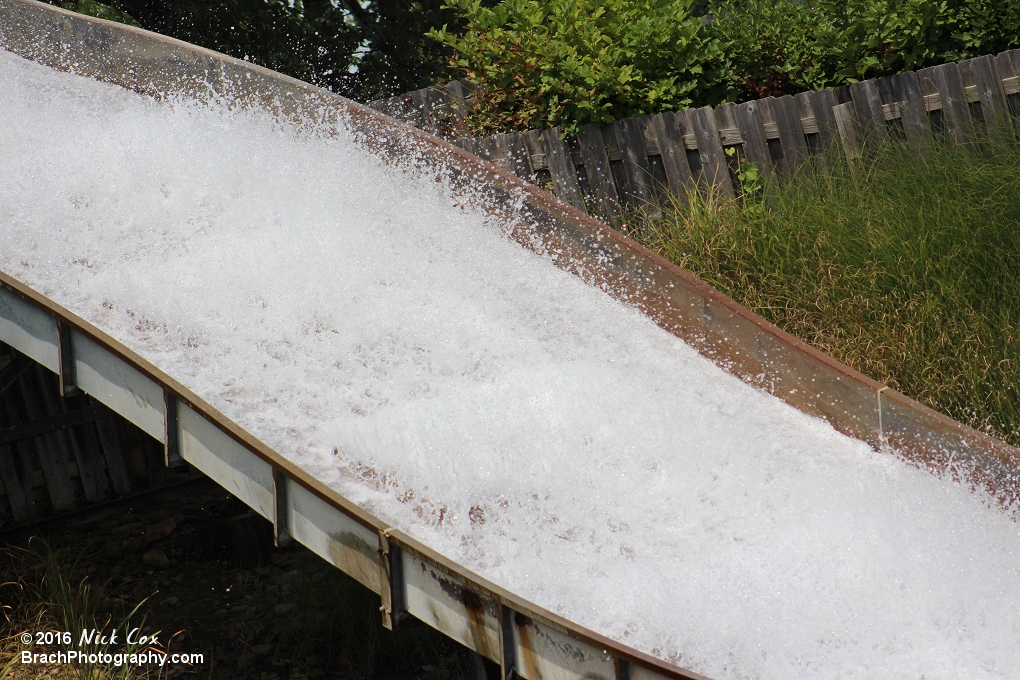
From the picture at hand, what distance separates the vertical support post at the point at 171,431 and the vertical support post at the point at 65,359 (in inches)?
16.7

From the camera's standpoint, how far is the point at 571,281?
4.10m

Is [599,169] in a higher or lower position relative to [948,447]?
higher

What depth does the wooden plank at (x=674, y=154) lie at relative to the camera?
494 centimetres

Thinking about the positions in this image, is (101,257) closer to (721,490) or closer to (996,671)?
(721,490)

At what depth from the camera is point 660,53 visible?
518 cm

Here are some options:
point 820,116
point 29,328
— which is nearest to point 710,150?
point 820,116

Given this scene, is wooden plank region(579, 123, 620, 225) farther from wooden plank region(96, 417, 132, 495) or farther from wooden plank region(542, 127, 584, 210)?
wooden plank region(96, 417, 132, 495)

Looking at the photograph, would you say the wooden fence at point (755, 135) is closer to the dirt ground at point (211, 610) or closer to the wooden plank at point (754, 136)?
the wooden plank at point (754, 136)

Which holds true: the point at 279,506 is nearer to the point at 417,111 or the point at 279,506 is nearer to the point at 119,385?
the point at 119,385

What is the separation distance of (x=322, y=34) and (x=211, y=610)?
10043 millimetres

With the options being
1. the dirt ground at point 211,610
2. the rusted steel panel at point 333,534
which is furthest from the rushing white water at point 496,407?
the dirt ground at point 211,610

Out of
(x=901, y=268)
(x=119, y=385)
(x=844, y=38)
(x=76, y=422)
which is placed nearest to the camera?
(x=119, y=385)

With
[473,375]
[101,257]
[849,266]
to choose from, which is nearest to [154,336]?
[101,257]

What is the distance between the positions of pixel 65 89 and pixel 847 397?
451 cm
